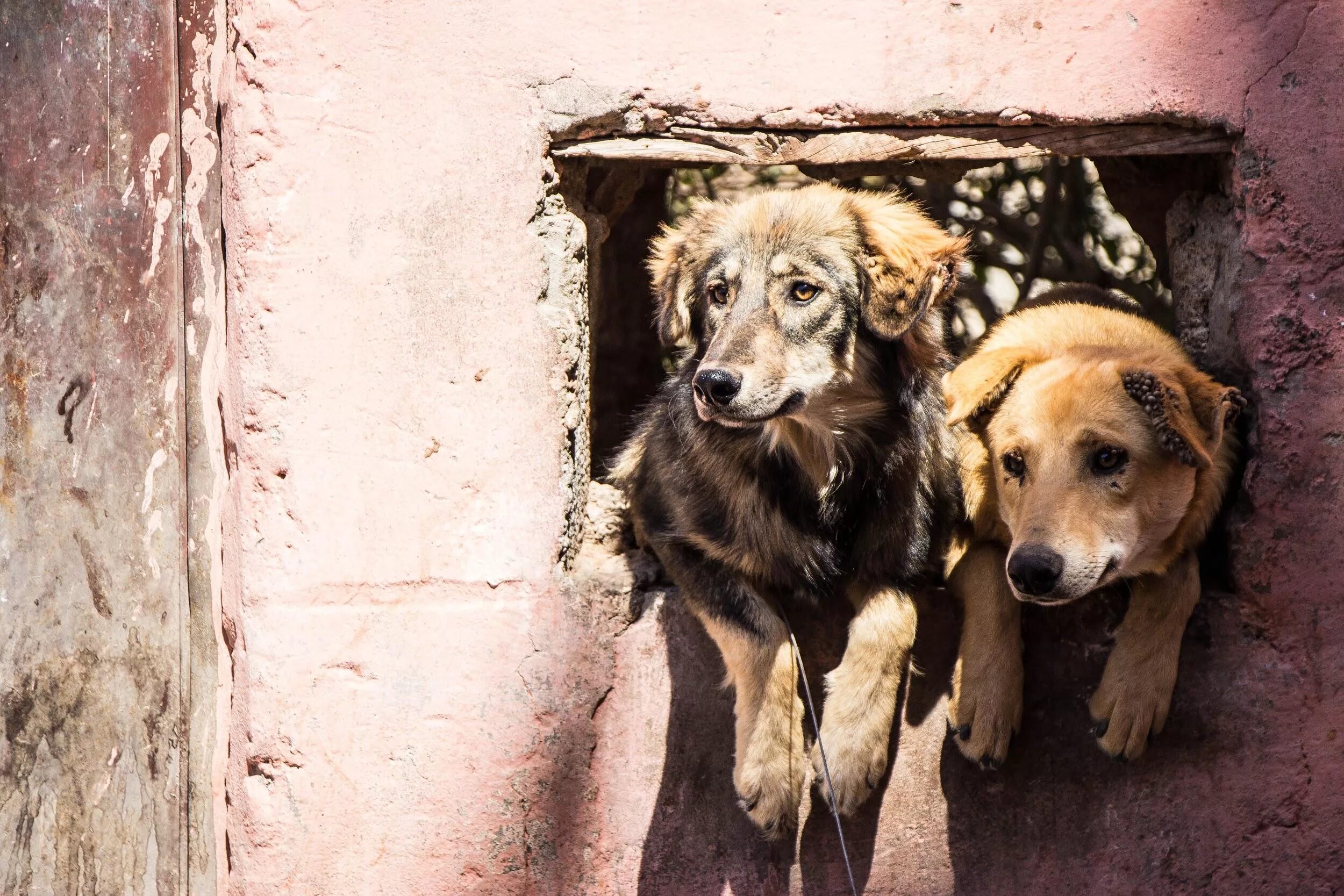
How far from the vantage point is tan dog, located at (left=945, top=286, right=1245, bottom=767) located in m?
2.98

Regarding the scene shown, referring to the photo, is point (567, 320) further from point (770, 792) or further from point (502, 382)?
point (770, 792)

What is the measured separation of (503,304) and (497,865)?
60.7 inches

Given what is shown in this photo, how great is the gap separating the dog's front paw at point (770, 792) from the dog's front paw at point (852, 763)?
0.34ft

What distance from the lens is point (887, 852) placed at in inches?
139

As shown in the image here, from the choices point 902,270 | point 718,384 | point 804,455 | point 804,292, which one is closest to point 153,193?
point 718,384

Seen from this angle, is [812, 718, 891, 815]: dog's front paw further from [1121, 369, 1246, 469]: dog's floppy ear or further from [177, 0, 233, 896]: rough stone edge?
[177, 0, 233, 896]: rough stone edge

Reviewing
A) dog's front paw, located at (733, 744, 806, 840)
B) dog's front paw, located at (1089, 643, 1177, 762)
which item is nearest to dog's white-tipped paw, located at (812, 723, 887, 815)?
dog's front paw, located at (733, 744, 806, 840)

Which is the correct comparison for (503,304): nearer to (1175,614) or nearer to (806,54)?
(806,54)

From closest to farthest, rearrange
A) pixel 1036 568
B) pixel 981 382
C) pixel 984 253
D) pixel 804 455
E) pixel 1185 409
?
pixel 1036 568
pixel 1185 409
pixel 981 382
pixel 804 455
pixel 984 253

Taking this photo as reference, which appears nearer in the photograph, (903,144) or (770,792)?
(770,792)

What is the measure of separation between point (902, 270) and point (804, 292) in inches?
10.6

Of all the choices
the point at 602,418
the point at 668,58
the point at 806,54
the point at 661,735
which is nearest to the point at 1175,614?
the point at 661,735

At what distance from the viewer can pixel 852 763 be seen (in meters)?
3.32

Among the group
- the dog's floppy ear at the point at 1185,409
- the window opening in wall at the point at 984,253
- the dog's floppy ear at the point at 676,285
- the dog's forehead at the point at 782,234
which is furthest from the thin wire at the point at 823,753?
the window opening in wall at the point at 984,253
